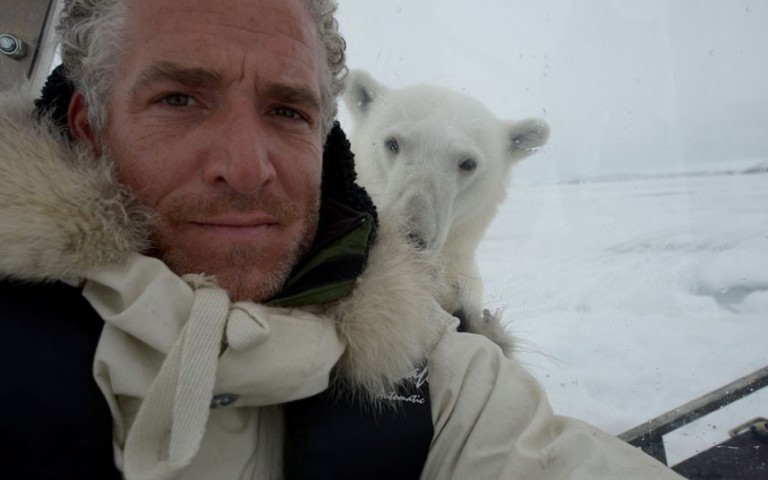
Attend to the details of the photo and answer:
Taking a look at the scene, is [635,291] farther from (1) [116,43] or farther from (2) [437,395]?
(1) [116,43]

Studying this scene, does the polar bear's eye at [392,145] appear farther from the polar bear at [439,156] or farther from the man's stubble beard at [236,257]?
the man's stubble beard at [236,257]

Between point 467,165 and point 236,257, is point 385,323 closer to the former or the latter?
point 236,257

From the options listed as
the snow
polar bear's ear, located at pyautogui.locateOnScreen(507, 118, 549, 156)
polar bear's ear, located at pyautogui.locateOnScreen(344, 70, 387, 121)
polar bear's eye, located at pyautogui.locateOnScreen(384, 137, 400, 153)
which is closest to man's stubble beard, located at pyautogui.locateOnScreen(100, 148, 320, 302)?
the snow

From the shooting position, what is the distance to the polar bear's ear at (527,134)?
10.9 ft

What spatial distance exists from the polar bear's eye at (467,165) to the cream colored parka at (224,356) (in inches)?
79.7

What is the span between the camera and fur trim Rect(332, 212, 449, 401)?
94 cm

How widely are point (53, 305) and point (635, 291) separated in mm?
4357

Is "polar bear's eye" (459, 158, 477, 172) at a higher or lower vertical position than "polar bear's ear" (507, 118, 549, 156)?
lower

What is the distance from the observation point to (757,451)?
5.77ft

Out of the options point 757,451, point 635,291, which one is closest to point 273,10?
point 757,451

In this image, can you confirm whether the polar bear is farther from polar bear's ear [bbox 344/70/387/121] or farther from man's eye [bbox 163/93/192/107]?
man's eye [bbox 163/93/192/107]

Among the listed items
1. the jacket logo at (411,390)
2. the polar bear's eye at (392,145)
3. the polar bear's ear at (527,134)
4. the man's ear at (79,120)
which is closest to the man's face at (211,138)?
the man's ear at (79,120)

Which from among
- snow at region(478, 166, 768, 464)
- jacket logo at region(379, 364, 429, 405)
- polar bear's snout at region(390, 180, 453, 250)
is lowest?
snow at region(478, 166, 768, 464)

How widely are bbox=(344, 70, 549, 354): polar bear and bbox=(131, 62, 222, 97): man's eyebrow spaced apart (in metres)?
1.63
